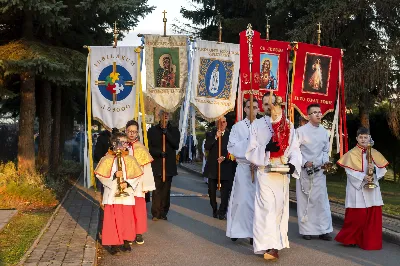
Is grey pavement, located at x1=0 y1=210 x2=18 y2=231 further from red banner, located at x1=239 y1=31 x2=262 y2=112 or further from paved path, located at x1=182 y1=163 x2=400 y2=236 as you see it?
paved path, located at x1=182 y1=163 x2=400 y2=236

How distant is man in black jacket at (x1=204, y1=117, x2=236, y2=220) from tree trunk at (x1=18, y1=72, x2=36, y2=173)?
17.7ft

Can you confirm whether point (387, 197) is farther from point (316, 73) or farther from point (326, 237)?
point (326, 237)

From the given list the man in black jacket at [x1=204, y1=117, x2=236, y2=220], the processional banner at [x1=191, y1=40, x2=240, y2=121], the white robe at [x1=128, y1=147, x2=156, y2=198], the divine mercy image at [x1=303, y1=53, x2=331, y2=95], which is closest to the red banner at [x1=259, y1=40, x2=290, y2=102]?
the divine mercy image at [x1=303, y1=53, x2=331, y2=95]

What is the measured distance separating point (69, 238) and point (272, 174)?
300 centimetres

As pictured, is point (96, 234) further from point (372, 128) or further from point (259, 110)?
point (372, 128)

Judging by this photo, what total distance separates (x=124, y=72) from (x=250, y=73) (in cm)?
319

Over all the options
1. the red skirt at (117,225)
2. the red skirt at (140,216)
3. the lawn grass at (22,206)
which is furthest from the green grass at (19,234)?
the red skirt at (140,216)

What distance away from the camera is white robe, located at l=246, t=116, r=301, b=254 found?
29.1ft

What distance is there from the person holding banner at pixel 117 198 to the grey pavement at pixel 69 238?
A: 32 centimetres

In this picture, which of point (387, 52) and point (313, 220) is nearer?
point (313, 220)

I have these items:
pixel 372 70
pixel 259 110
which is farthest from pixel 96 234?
pixel 372 70

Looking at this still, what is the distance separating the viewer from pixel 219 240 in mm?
10406

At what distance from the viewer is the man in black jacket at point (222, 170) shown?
42.6 ft

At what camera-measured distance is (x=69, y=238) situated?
9.54 meters
